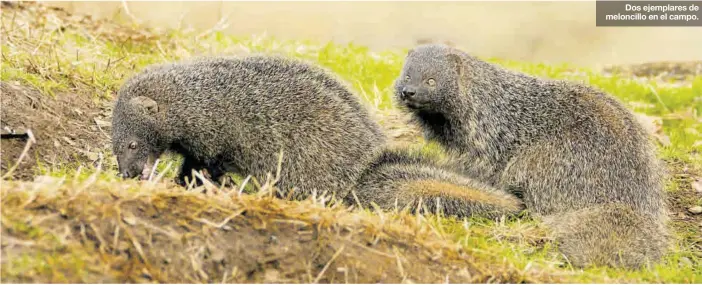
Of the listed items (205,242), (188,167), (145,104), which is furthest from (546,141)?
(205,242)

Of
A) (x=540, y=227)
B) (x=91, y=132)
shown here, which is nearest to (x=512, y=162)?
(x=540, y=227)

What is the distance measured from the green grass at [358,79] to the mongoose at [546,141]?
37 centimetres

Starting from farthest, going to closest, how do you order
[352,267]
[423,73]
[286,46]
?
[286,46], [423,73], [352,267]

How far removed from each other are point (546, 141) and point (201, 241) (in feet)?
11.7

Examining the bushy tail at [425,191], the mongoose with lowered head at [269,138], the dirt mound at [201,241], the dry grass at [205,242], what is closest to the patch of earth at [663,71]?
the bushy tail at [425,191]

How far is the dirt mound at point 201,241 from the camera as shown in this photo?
4.51 meters

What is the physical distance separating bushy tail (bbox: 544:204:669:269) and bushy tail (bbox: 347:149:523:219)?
465 mm

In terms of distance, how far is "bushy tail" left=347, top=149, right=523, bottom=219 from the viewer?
6.85 metres

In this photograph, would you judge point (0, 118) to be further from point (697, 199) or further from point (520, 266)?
point (697, 199)

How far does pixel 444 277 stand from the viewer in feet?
16.8

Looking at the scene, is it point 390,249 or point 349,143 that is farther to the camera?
point 349,143

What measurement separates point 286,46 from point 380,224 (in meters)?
6.13

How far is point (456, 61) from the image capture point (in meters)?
7.52

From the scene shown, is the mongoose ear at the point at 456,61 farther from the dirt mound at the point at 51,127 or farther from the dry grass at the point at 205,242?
the dirt mound at the point at 51,127
